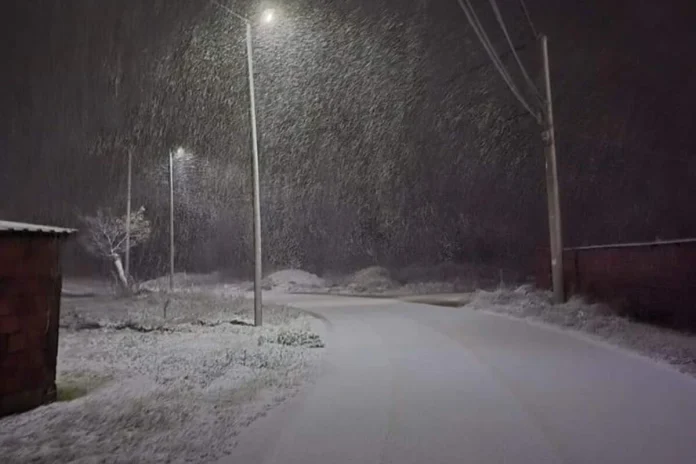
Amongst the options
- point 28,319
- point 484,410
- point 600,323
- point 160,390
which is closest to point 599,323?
point 600,323

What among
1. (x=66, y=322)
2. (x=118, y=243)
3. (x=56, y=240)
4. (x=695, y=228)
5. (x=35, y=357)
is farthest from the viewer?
(x=118, y=243)

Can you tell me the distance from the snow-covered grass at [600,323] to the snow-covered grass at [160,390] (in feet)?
18.8

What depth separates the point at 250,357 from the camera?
36.1ft

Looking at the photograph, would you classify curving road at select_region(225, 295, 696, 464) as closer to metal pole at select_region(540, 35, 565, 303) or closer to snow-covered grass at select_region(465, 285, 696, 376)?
snow-covered grass at select_region(465, 285, 696, 376)

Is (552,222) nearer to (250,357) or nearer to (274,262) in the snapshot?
(250,357)

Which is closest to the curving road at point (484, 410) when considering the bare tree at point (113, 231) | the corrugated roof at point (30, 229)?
the corrugated roof at point (30, 229)

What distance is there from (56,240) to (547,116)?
1416cm

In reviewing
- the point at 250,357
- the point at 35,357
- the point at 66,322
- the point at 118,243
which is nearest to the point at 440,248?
the point at 118,243

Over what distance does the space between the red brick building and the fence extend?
41.1ft

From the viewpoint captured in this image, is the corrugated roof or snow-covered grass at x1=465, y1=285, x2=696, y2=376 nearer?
the corrugated roof

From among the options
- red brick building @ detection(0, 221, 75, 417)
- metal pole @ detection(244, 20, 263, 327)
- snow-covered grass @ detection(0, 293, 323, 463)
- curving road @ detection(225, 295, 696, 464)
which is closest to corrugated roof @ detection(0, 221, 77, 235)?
red brick building @ detection(0, 221, 75, 417)

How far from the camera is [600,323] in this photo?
45.7 feet

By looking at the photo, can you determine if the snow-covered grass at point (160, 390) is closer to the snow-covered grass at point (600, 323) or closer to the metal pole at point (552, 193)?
the snow-covered grass at point (600, 323)

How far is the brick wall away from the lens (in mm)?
7273
